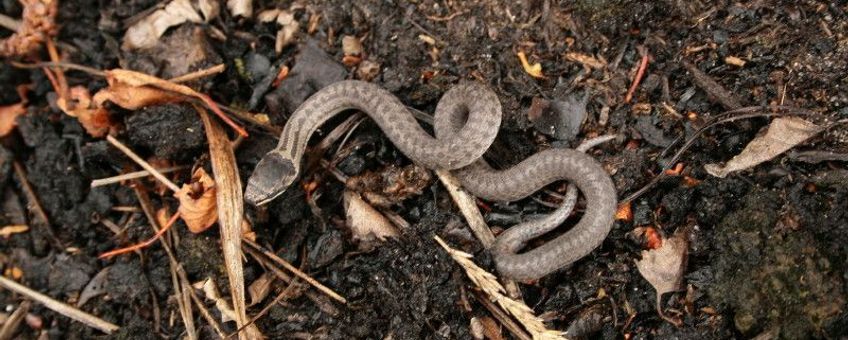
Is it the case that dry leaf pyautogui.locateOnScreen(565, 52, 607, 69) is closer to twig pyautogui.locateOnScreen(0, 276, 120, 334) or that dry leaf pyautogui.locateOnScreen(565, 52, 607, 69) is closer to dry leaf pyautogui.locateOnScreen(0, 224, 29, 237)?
twig pyautogui.locateOnScreen(0, 276, 120, 334)

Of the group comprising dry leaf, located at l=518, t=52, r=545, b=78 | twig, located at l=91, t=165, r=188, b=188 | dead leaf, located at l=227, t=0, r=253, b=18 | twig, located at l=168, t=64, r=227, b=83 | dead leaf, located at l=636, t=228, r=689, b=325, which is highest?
dead leaf, located at l=227, t=0, r=253, b=18

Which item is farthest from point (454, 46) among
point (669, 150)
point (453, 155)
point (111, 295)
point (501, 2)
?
point (111, 295)

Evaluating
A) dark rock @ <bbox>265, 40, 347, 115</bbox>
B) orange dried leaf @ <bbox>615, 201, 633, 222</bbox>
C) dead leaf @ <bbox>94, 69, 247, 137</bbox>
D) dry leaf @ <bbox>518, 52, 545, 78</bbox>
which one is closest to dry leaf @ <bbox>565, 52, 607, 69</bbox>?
dry leaf @ <bbox>518, 52, 545, 78</bbox>

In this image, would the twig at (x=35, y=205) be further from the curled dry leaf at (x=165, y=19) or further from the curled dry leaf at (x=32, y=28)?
the curled dry leaf at (x=165, y=19)

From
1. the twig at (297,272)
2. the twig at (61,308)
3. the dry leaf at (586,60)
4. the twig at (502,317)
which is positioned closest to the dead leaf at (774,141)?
the dry leaf at (586,60)

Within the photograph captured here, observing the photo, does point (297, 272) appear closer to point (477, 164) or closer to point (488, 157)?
point (477, 164)

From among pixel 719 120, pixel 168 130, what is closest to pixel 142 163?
pixel 168 130

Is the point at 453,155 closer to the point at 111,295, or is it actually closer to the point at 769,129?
the point at 769,129
